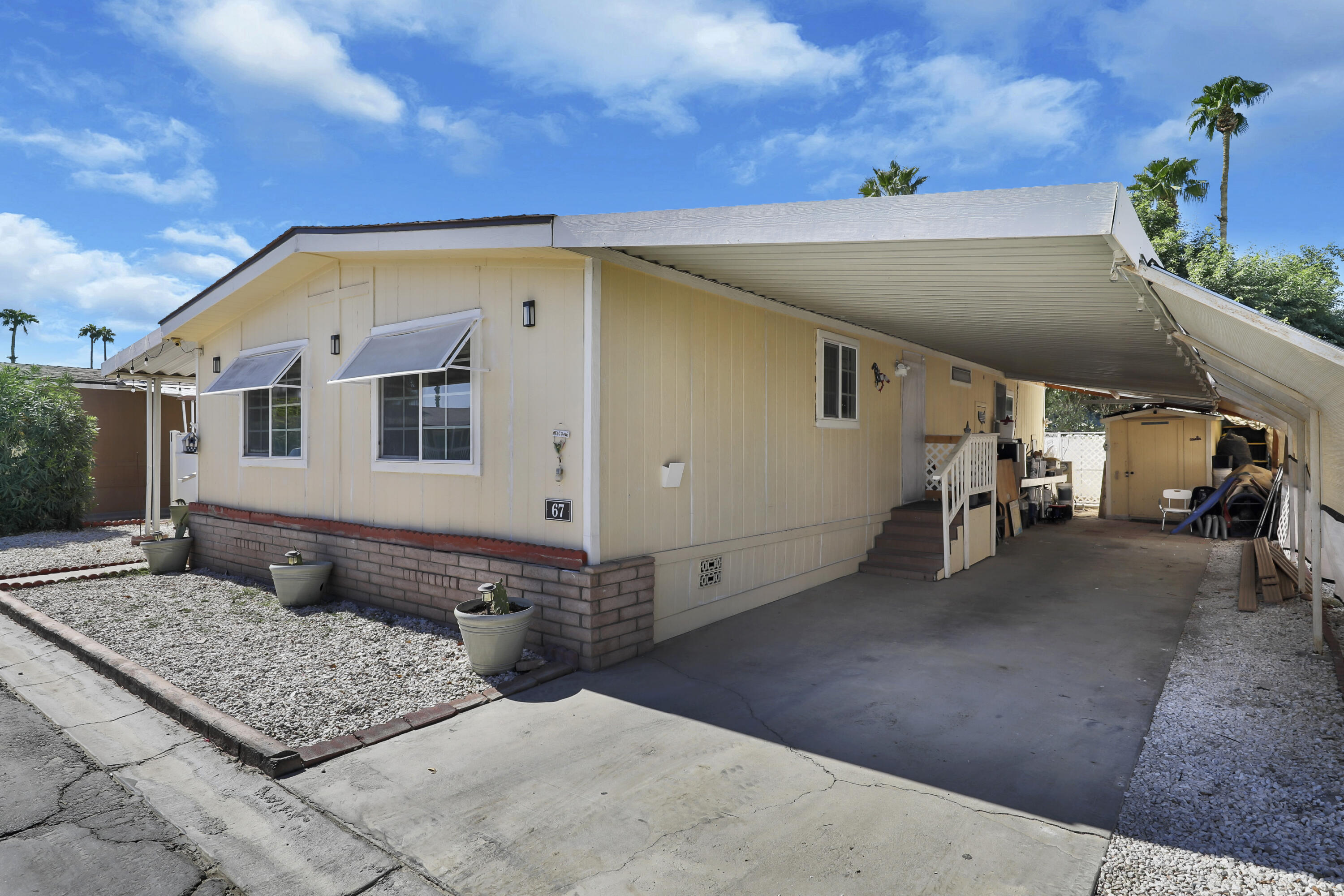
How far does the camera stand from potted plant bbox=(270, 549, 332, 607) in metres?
5.88

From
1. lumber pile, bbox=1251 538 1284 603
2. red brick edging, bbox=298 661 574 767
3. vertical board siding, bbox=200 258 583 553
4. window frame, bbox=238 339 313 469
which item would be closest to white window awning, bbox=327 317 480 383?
vertical board siding, bbox=200 258 583 553

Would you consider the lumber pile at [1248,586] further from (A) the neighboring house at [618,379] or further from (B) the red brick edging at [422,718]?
(B) the red brick edging at [422,718]

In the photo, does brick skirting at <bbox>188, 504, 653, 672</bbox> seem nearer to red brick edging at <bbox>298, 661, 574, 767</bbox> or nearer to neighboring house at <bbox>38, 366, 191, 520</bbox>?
red brick edging at <bbox>298, 661, 574, 767</bbox>

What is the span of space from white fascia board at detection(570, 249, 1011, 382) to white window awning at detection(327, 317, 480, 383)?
120 centimetres

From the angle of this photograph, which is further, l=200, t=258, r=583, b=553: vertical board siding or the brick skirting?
l=200, t=258, r=583, b=553: vertical board siding

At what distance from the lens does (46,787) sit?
2.98m

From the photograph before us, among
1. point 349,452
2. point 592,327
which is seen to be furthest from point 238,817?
point 349,452

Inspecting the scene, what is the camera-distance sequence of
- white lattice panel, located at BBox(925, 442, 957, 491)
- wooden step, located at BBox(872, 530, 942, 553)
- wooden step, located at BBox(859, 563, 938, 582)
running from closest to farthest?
wooden step, located at BBox(859, 563, 938, 582), wooden step, located at BBox(872, 530, 942, 553), white lattice panel, located at BBox(925, 442, 957, 491)

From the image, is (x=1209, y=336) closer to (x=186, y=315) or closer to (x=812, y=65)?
(x=812, y=65)

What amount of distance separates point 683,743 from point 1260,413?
8564mm

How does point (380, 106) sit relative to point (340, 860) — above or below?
above

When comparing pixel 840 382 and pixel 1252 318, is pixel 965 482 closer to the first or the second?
pixel 840 382

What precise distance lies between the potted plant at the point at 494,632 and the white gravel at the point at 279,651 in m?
0.10

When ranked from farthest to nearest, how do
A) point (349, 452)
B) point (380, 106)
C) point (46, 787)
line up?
1. point (380, 106)
2. point (349, 452)
3. point (46, 787)
